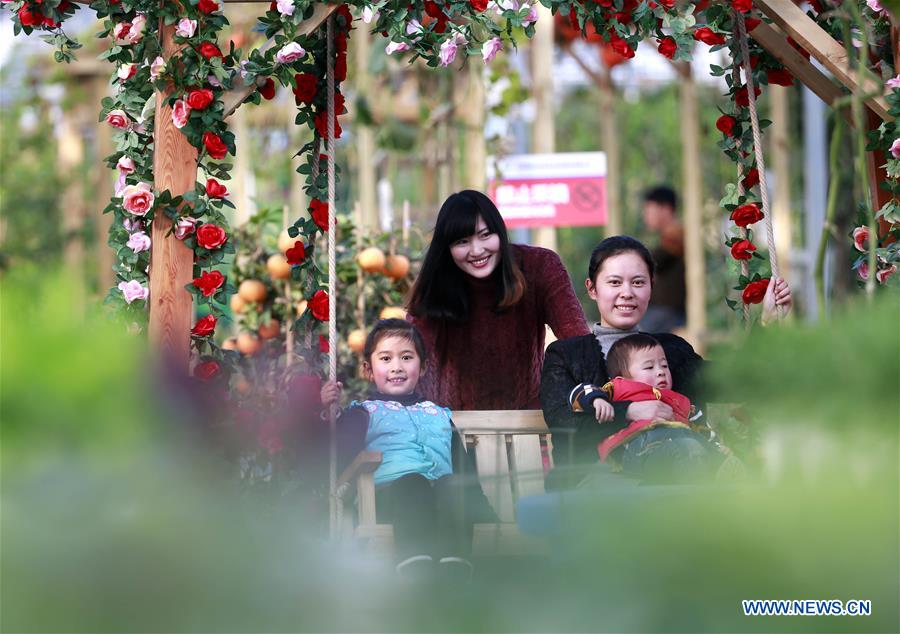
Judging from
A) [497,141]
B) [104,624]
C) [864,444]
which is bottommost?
[104,624]

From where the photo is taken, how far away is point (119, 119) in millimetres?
3537

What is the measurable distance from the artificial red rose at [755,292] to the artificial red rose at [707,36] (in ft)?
2.41

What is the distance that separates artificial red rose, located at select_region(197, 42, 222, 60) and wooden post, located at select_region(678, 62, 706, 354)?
5.57m

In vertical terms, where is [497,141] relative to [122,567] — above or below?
above

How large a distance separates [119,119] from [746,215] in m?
1.88

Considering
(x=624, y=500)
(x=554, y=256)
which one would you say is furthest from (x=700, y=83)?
(x=624, y=500)

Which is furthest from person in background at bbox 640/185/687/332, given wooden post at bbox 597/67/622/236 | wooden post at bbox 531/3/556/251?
wooden post at bbox 531/3/556/251

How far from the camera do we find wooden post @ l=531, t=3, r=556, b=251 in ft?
23.7

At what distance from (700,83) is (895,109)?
820 cm

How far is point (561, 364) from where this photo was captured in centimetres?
A: 364

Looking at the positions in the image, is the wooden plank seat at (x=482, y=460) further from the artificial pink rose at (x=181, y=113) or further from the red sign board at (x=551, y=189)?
the red sign board at (x=551, y=189)

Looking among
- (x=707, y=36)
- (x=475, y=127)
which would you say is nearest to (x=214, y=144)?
(x=707, y=36)

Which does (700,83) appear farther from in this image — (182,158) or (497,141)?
(182,158)

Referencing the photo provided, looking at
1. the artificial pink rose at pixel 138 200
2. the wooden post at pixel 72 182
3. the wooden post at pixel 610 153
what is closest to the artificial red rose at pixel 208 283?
the artificial pink rose at pixel 138 200
